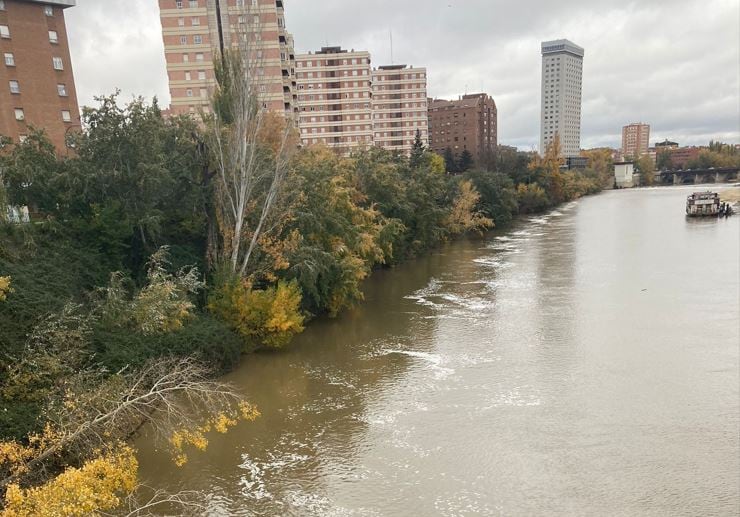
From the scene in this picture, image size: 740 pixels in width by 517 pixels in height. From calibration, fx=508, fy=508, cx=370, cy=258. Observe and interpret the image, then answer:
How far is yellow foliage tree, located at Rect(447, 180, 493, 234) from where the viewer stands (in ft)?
140

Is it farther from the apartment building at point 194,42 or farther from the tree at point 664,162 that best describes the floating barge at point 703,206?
the tree at point 664,162

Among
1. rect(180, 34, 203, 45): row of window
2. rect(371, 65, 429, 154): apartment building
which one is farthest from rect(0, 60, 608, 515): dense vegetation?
rect(371, 65, 429, 154): apartment building

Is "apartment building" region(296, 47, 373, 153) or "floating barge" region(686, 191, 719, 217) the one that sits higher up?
"apartment building" region(296, 47, 373, 153)

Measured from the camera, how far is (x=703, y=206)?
173ft

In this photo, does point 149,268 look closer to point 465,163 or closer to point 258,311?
Answer: point 258,311

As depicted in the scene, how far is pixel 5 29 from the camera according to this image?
112 feet

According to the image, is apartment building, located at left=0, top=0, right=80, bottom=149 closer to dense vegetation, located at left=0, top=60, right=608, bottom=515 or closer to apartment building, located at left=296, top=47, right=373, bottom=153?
dense vegetation, located at left=0, top=60, right=608, bottom=515

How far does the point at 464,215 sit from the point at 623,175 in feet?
297

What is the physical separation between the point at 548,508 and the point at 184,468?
24.0 ft

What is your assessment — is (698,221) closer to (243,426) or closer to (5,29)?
(243,426)

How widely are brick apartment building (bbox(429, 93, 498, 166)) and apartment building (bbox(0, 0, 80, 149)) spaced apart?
252 feet

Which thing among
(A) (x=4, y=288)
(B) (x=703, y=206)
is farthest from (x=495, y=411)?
(B) (x=703, y=206)

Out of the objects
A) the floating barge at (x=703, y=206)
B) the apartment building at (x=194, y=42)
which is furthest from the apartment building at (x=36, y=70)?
the floating barge at (x=703, y=206)

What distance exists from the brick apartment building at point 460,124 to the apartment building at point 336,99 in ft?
120
